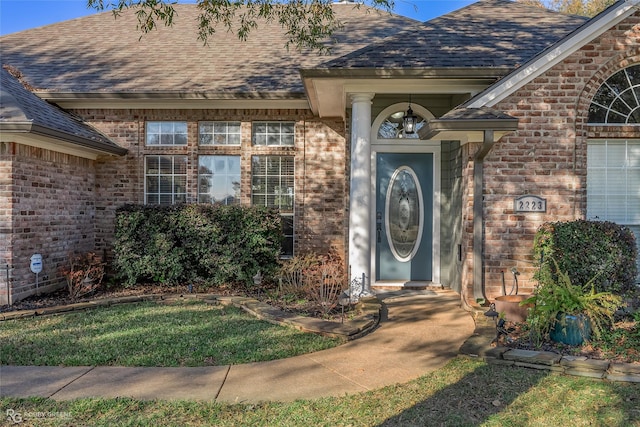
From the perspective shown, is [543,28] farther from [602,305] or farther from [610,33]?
[602,305]

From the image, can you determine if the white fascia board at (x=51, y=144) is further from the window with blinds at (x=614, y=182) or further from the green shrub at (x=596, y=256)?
the window with blinds at (x=614, y=182)

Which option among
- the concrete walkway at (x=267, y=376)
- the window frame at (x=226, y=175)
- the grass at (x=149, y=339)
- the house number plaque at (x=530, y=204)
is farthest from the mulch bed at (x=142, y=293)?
the house number plaque at (x=530, y=204)

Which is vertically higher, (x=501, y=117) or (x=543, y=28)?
(x=543, y=28)

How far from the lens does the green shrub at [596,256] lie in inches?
216

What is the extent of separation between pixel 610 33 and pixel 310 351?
5749 mm

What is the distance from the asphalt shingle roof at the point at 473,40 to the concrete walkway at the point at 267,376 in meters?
3.77

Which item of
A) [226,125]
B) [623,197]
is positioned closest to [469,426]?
[623,197]

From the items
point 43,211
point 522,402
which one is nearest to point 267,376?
point 522,402

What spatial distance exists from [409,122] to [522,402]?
5263 mm

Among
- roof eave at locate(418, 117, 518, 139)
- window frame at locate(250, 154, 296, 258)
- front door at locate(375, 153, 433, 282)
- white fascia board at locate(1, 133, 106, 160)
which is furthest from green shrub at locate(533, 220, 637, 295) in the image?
white fascia board at locate(1, 133, 106, 160)

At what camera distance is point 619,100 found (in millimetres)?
6551

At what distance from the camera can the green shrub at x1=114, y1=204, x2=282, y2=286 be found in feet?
26.7

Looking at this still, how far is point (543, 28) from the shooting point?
8117mm

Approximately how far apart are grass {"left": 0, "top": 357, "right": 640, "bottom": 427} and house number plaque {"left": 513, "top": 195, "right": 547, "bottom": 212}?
294 cm
